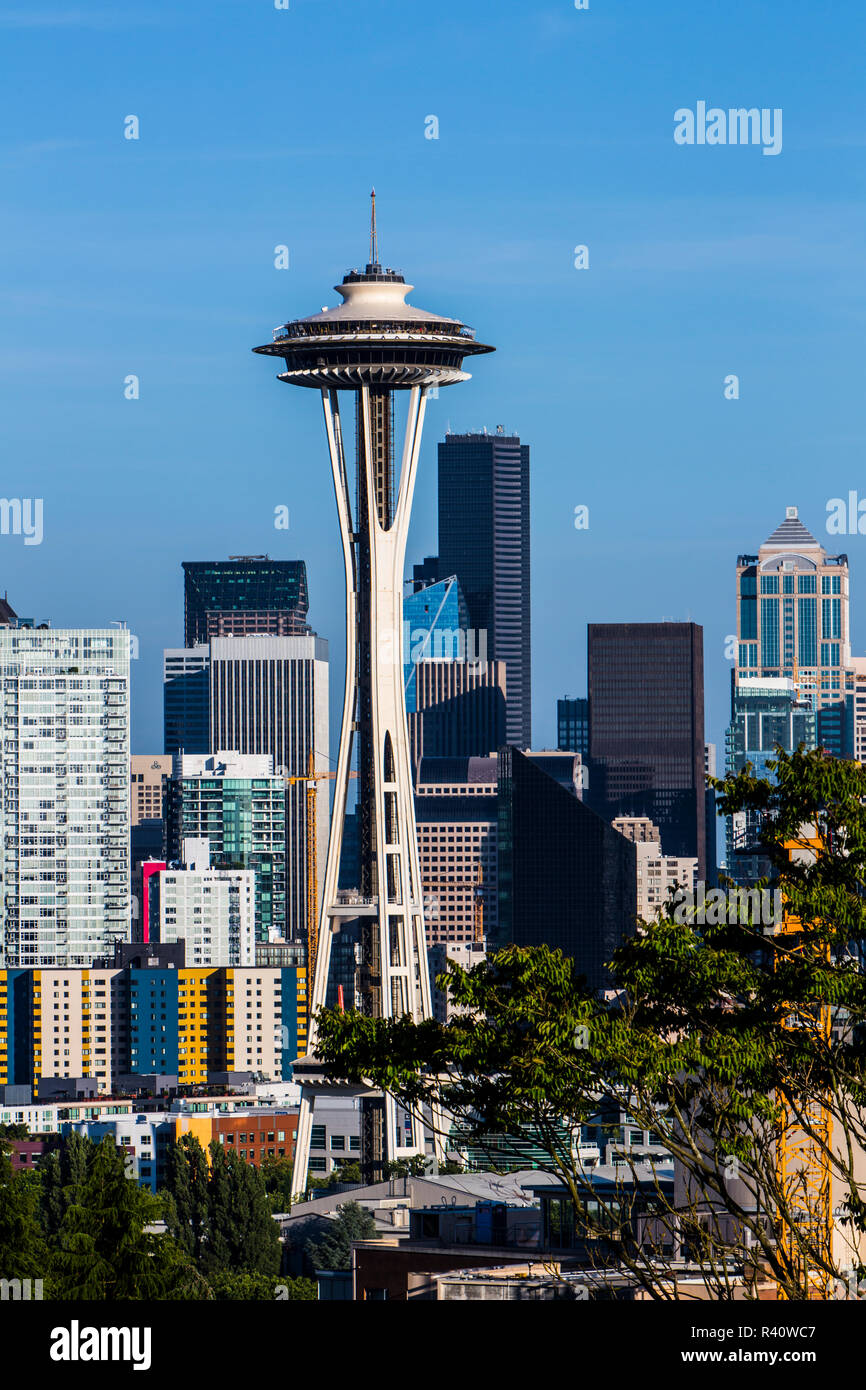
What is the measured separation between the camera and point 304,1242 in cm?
11806

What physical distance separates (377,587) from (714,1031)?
111 m

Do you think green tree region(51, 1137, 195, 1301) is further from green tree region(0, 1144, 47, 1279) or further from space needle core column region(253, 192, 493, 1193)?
space needle core column region(253, 192, 493, 1193)

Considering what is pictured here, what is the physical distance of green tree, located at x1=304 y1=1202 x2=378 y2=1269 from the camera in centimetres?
10700

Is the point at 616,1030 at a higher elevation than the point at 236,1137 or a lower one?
higher

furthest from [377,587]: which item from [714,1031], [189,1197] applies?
[714,1031]

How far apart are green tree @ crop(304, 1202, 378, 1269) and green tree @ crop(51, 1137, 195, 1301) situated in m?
58.0

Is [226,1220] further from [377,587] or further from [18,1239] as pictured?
[18,1239]

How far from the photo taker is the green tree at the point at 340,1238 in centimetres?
10700

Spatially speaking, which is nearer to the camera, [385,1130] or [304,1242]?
[304,1242]

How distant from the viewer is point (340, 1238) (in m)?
112

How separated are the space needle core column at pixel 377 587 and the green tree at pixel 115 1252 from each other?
3410 inches
